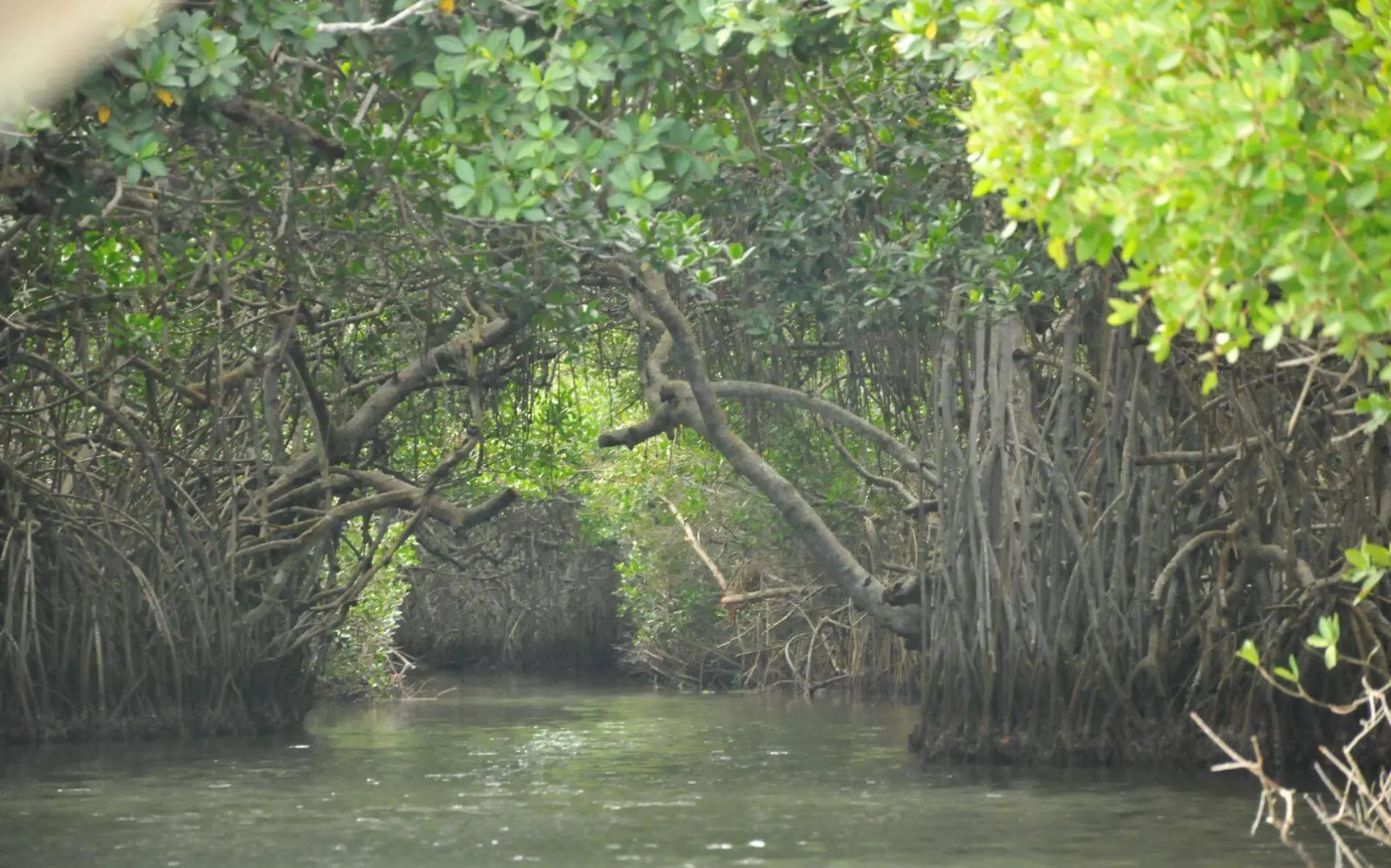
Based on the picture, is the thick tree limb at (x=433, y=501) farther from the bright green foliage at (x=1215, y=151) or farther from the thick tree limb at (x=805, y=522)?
the bright green foliage at (x=1215, y=151)

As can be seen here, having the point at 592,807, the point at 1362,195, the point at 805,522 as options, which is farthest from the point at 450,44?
the point at 805,522

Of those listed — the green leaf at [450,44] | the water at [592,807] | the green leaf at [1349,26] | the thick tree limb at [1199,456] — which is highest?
the green leaf at [450,44]

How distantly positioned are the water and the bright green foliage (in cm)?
403

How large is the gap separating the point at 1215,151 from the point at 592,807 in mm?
6437

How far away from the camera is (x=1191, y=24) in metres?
3.90

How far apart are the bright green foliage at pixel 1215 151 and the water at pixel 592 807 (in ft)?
13.2

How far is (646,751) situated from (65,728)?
349 centimetres

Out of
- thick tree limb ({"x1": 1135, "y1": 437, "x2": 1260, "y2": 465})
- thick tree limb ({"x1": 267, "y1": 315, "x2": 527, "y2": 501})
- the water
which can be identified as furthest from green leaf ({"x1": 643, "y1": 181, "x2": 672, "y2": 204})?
thick tree limb ({"x1": 267, "y1": 315, "x2": 527, "y2": 501})

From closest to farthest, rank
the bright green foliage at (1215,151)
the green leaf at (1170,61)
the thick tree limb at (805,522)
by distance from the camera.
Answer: the bright green foliage at (1215,151)
the green leaf at (1170,61)
the thick tree limb at (805,522)

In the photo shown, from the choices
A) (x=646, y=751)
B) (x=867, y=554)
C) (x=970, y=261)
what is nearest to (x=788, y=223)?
(x=970, y=261)

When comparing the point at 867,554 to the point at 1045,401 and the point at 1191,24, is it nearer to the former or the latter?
the point at 1045,401

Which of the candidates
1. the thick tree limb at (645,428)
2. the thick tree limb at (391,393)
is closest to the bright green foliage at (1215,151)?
the thick tree limb at (645,428)

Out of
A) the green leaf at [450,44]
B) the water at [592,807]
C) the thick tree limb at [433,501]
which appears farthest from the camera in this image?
the thick tree limb at [433,501]

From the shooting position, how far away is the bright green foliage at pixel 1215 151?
3629 millimetres
